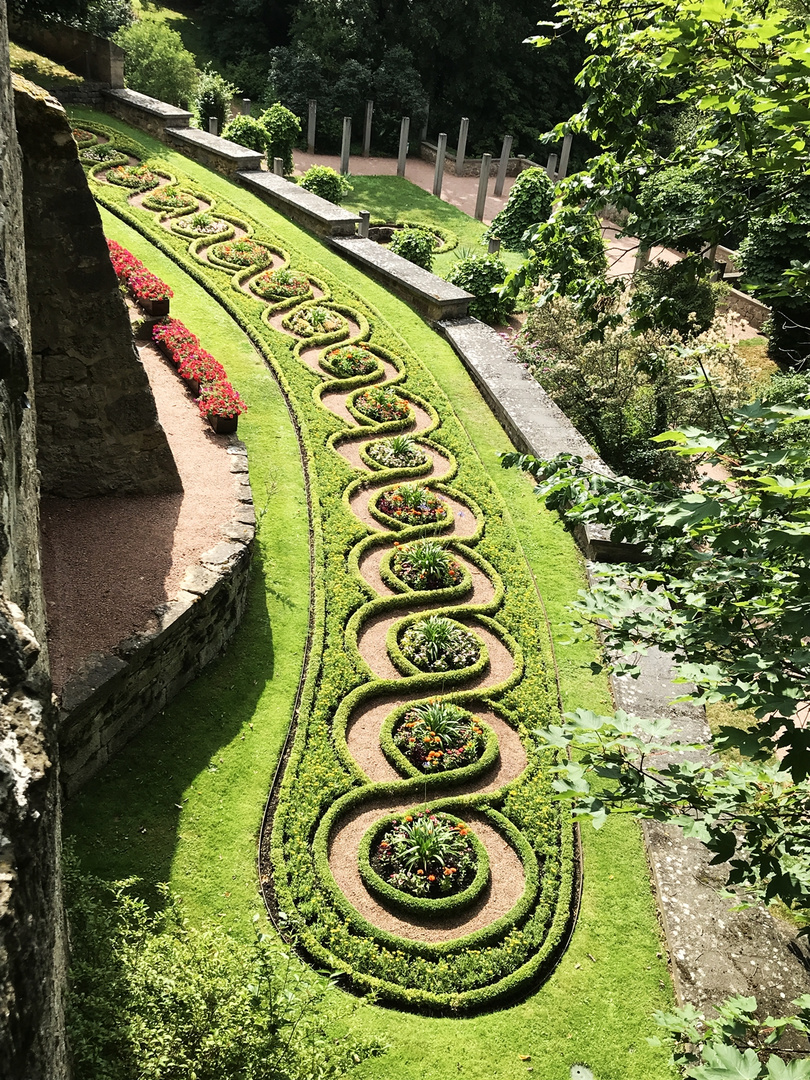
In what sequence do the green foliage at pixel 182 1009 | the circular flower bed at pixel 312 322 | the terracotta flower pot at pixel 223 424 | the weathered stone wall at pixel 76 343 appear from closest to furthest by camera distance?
the green foliage at pixel 182 1009, the weathered stone wall at pixel 76 343, the terracotta flower pot at pixel 223 424, the circular flower bed at pixel 312 322

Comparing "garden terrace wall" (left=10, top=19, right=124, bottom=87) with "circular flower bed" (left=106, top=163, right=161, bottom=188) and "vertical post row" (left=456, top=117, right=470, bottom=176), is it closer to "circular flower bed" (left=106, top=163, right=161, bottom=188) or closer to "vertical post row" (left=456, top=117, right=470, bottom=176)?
"circular flower bed" (left=106, top=163, right=161, bottom=188)

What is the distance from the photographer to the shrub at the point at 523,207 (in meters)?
22.0

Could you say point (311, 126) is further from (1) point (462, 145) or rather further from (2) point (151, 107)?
(2) point (151, 107)

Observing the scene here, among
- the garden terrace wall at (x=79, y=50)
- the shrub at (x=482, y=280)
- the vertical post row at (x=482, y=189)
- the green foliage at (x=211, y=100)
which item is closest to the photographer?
the shrub at (x=482, y=280)

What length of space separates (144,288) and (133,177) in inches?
290

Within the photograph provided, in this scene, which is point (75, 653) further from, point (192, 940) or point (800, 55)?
point (800, 55)

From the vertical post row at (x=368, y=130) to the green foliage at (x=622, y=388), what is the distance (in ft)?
57.8

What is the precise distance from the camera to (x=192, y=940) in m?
5.28

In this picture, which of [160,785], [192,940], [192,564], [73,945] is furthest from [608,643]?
[192,564]

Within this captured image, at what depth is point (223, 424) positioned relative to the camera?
11.1m

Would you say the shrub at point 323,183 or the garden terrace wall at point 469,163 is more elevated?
the garden terrace wall at point 469,163

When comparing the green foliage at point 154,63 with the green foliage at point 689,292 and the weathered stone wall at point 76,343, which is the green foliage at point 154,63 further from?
the weathered stone wall at point 76,343

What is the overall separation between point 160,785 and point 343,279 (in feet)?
40.3

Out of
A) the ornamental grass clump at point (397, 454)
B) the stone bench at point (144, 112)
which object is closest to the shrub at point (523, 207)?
the stone bench at point (144, 112)
